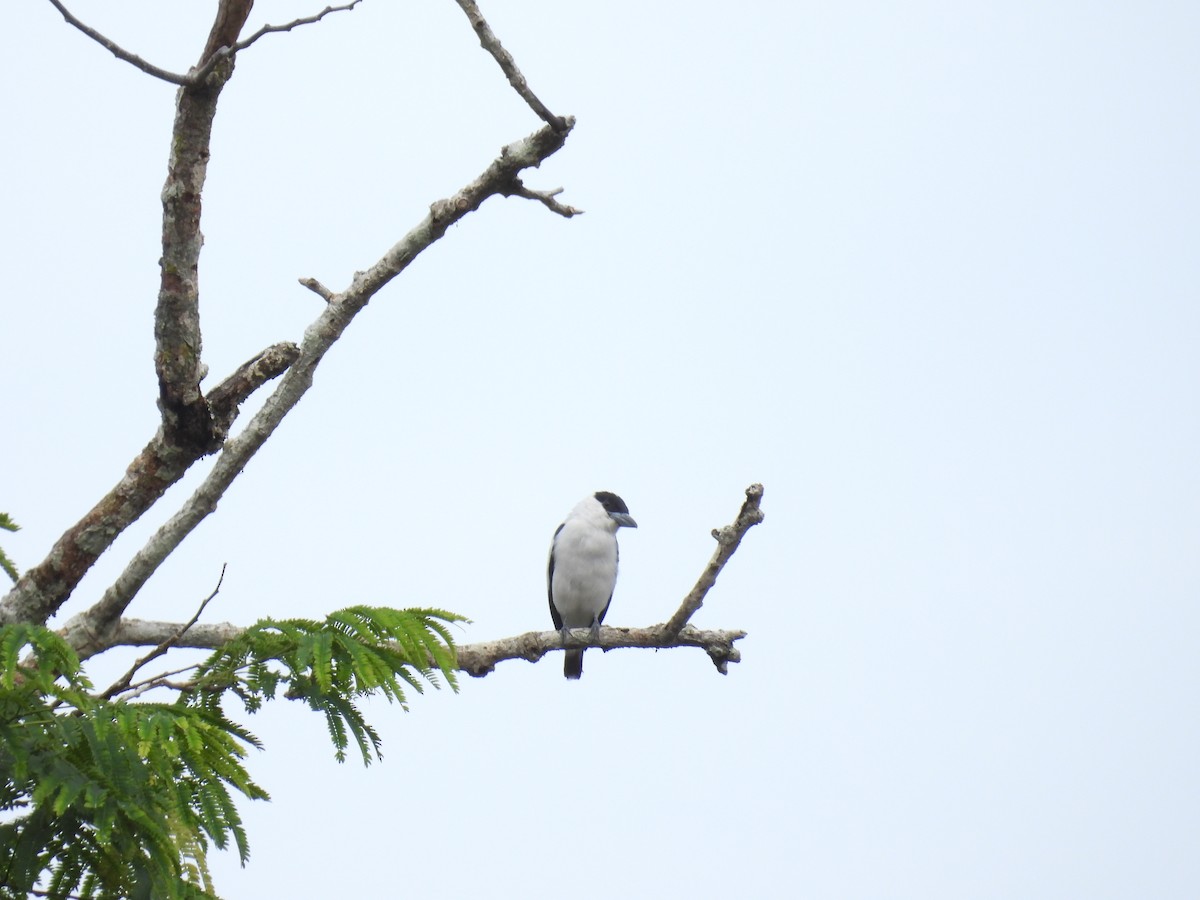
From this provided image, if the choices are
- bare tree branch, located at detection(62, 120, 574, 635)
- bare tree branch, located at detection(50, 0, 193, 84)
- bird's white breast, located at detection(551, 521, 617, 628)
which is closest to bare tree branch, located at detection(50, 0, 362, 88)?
bare tree branch, located at detection(50, 0, 193, 84)

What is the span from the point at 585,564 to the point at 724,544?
5397mm

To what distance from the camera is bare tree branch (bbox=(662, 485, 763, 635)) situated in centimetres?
541

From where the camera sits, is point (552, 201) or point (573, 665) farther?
point (573, 665)

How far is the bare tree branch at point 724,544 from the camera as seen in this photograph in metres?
5.41

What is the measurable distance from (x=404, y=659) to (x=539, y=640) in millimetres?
2045

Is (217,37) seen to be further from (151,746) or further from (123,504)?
(151,746)

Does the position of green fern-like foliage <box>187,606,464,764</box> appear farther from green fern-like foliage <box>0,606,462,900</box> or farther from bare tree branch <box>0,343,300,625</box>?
bare tree branch <box>0,343,300,625</box>

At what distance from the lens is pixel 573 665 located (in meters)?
10.8

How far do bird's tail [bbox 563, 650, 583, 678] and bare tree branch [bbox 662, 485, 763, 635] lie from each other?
514 cm

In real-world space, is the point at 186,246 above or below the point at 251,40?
below

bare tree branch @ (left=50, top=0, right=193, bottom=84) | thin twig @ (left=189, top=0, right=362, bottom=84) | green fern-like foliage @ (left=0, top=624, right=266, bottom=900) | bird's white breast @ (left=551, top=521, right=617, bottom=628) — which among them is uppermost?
bird's white breast @ (left=551, top=521, right=617, bottom=628)

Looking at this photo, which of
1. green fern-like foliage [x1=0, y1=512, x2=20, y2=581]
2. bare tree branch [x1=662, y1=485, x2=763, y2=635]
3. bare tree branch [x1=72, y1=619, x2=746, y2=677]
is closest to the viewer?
green fern-like foliage [x1=0, y1=512, x2=20, y2=581]

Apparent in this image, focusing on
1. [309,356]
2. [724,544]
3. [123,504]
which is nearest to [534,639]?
[724,544]

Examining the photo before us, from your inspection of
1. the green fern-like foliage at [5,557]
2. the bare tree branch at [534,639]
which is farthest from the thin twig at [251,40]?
the bare tree branch at [534,639]
